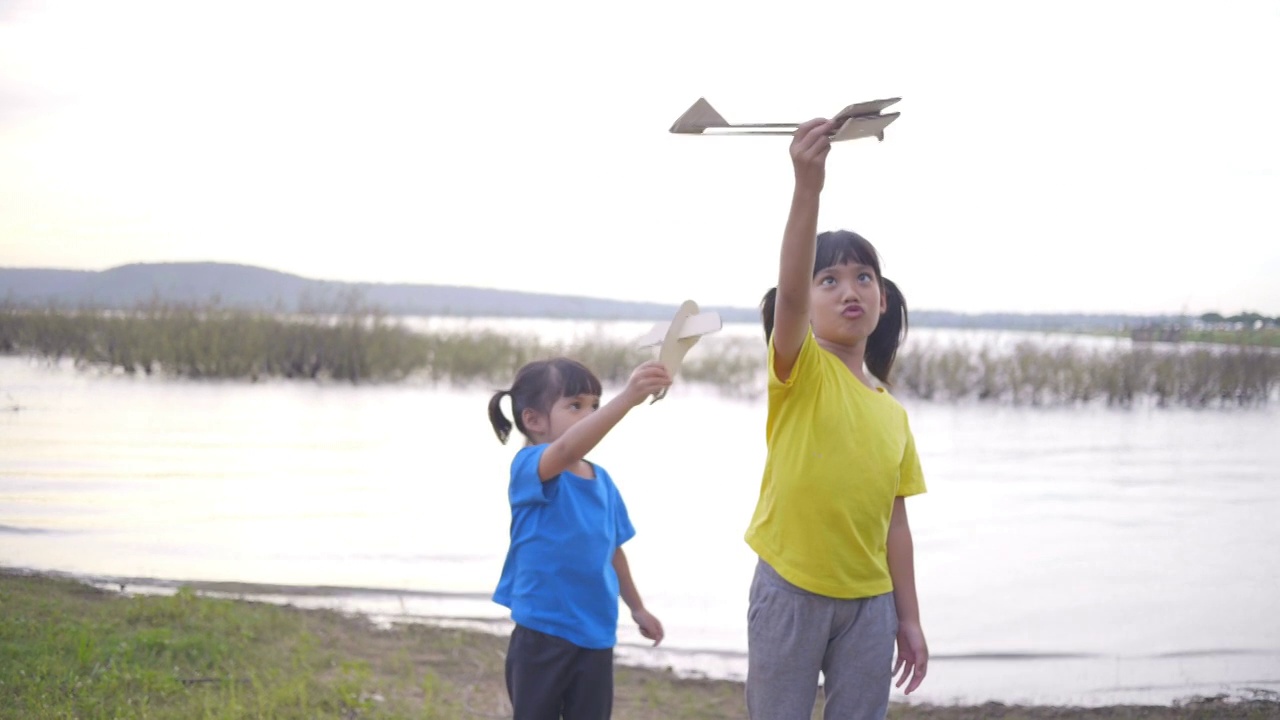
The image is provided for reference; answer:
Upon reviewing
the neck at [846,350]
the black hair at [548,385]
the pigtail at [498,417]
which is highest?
the neck at [846,350]

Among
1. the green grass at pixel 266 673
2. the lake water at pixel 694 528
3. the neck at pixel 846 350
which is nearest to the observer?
the neck at pixel 846 350

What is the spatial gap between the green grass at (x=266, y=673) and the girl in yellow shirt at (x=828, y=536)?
6.03 feet

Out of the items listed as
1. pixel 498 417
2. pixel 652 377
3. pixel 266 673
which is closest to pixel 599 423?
pixel 652 377

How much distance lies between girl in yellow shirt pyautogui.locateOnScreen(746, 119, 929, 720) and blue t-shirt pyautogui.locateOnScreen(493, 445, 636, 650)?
0.42 m

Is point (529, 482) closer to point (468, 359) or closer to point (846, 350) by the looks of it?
point (846, 350)

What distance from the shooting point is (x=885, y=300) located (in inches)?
97.3

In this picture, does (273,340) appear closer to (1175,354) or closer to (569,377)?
(1175,354)

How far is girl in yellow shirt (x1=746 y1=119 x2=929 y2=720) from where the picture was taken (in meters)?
2.13

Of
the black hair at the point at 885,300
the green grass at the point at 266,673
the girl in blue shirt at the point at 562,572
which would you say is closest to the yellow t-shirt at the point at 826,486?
the black hair at the point at 885,300

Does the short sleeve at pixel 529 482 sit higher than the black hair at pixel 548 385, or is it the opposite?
the black hair at pixel 548 385

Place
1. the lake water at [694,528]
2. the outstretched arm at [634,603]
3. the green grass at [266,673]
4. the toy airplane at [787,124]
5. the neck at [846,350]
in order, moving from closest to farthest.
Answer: the toy airplane at [787,124], the neck at [846,350], the outstretched arm at [634,603], the green grass at [266,673], the lake water at [694,528]

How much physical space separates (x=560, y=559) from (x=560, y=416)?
0.33m

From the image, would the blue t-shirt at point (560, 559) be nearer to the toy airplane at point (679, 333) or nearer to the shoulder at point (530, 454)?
the shoulder at point (530, 454)

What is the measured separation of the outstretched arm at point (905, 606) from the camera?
225 centimetres
